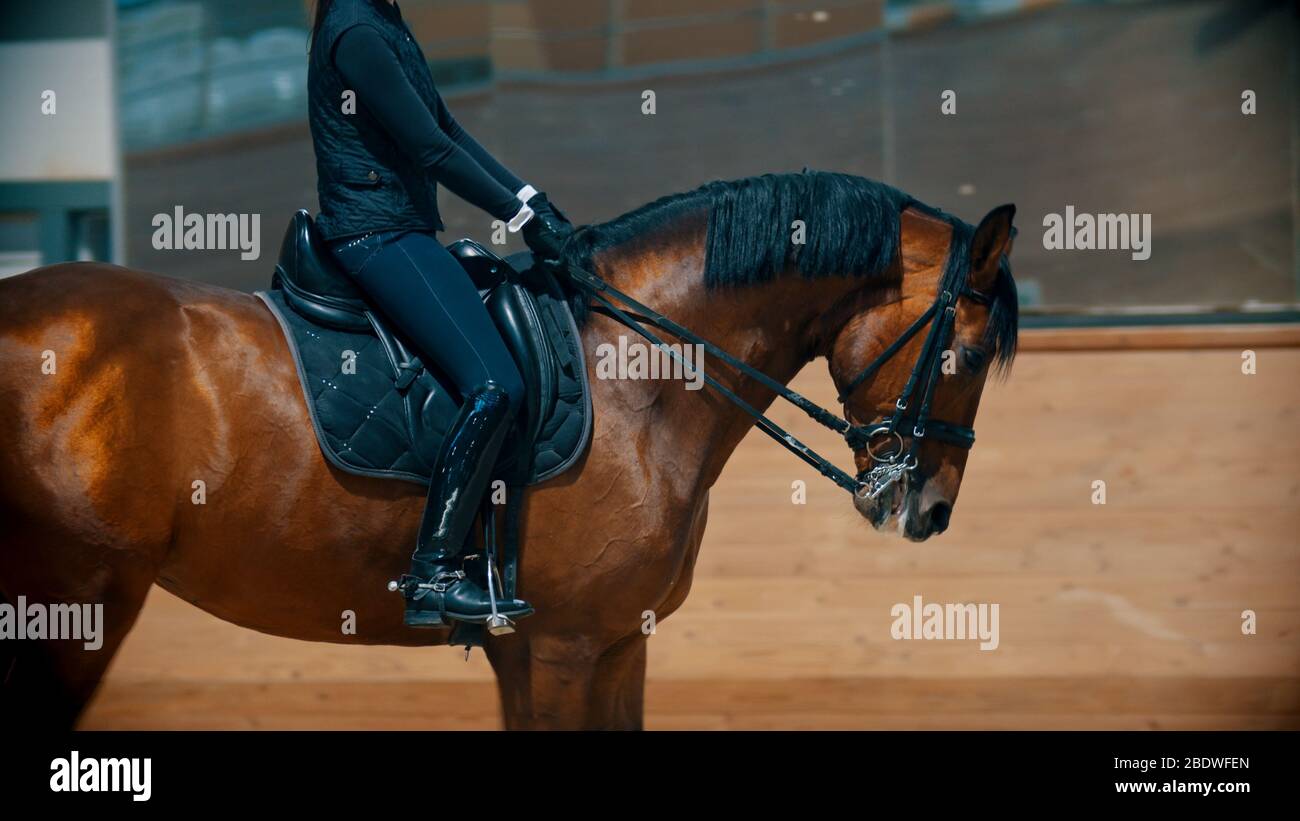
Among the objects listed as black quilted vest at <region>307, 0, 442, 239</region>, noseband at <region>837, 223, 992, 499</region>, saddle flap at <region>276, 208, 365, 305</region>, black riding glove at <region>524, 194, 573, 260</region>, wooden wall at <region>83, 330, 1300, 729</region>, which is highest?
black quilted vest at <region>307, 0, 442, 239</region>

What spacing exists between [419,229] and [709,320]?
2.52 ft

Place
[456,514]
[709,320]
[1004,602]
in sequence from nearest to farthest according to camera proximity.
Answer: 1. [456,514]
2. [709,320]
3. [1004,602]

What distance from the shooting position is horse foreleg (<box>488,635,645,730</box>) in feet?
10.8

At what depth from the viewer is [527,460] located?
317cm

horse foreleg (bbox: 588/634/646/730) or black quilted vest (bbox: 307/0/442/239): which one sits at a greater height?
black quilted vest (bbox: 307/0/442/239)

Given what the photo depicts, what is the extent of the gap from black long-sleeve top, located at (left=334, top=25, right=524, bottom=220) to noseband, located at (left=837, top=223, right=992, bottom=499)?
105cm

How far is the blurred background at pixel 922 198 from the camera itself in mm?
5391

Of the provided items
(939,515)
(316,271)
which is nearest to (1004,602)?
(939,515)

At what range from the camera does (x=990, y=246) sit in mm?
3264

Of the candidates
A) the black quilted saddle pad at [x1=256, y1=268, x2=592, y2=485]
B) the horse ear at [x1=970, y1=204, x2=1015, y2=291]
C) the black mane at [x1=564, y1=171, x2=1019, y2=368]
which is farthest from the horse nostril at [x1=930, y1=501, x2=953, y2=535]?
the black quilted saddle pad at [x1=256, y1=268, x2=592, y2=485]

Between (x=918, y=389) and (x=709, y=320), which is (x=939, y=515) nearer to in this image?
(x=918, y=389)

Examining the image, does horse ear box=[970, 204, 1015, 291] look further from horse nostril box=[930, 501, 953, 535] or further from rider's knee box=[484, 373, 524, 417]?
rider's knee box=[484, 373, 524, 417]
